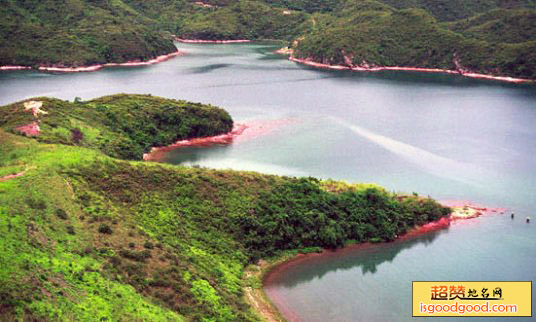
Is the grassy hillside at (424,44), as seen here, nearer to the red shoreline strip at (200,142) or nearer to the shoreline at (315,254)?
the red shoreline strip at (200,142)

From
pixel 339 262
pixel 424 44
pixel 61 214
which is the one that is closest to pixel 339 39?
pixel 424 44

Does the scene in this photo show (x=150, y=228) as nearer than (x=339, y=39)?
Yes

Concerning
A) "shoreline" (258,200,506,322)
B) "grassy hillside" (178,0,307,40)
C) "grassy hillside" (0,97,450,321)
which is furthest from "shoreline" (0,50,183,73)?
"shoreline" (258,200,506,322)

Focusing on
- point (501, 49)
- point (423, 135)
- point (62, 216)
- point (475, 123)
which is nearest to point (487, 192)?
point (423, 135)

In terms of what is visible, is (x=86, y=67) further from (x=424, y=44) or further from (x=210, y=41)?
A: (x=424, y=44)

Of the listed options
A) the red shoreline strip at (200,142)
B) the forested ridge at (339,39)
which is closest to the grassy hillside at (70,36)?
the forested ridge at (339,39)

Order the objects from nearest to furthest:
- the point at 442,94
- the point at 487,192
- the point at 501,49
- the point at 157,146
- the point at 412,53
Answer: the point at 487,192 → the point at 157,146 → the point at 442,94 → the point at 501,49 → the point at 412,53

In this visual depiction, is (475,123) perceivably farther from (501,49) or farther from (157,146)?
(501,49)
